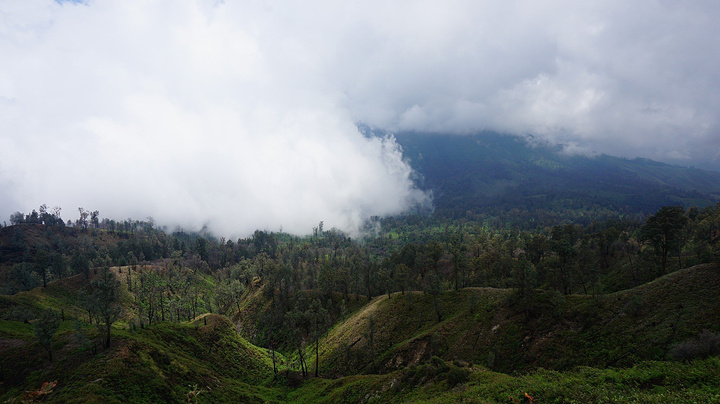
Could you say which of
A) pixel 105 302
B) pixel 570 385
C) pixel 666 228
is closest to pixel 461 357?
pixel 570 385

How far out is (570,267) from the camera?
Result: 77.1m

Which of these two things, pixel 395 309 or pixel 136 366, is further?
pixel 395 309

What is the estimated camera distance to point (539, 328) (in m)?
58.2

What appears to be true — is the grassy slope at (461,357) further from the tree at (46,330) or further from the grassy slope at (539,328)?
the tree at (46,330)

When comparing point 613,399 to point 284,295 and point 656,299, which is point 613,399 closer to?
point 656,299

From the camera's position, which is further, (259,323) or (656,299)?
(259,323)

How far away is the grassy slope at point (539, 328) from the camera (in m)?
43.8

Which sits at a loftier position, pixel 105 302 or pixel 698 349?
pixel 698 349

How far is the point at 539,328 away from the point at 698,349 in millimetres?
27046

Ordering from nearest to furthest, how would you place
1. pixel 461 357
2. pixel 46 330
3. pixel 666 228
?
pixel 46 330 → pixel 461 357 → pixel 666 228

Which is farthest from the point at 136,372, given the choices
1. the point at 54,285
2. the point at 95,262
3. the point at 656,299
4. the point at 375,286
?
the point at 95,262

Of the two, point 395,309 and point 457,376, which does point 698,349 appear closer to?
point 457,376

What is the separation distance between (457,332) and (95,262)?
217787mm

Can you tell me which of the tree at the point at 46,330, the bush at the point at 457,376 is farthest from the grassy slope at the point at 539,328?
the tree at the point at 46,330
